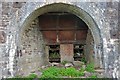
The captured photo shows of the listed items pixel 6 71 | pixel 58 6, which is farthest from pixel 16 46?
pixel 58 6

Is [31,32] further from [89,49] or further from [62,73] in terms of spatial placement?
[89,49]

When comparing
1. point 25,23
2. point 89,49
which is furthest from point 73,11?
point 89,49

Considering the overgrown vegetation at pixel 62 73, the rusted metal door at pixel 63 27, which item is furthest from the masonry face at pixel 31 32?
the rusted metal door at pixel 63 27

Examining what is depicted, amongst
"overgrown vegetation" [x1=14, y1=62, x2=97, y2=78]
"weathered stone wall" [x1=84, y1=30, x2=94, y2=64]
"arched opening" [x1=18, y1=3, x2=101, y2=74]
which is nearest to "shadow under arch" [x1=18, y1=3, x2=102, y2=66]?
"arched opening" [x1=18, y1=3, x2=101, y2=74]

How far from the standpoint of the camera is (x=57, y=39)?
786 centimetres

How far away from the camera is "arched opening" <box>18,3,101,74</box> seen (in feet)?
23.6

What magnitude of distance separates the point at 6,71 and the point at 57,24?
212 cm

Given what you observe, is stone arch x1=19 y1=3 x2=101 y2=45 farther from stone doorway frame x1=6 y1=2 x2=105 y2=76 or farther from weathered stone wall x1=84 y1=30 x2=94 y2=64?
weathered stone wall x1=84 y1=30 x2=94 y2=64

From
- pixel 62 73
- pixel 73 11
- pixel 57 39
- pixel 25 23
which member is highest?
pixel 73 11

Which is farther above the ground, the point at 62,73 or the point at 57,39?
the point at 57,39

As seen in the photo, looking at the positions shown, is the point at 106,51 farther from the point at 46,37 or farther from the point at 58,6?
the point at 46,37

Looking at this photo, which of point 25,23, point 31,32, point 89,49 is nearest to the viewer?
point 25,23

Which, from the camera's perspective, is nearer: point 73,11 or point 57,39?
point 73,11

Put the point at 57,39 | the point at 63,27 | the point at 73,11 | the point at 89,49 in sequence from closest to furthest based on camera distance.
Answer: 1. the point at 73,11
2. the point at 89,49
3. the point at 63,27
4. the point at 57,39
